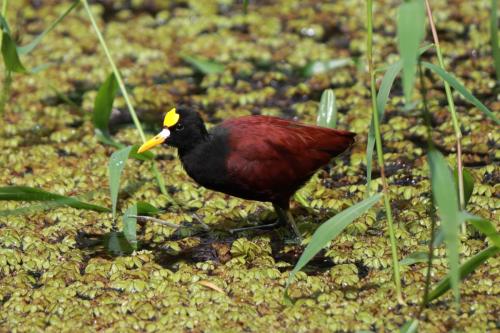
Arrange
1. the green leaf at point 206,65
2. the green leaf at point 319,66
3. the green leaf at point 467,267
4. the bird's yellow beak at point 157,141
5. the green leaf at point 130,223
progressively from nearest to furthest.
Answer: the green leaf at point 467,267 < the green leaf at point 130,223 < the bird's yellow beak at point 157,141 < the green leaf at point 319,66 < the green leaf at point 206,65

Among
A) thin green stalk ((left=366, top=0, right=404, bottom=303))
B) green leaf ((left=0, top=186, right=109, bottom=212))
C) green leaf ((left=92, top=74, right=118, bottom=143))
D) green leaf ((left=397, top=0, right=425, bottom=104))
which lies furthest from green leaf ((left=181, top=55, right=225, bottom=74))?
green leaf ((left=397, top=0, right=425, bottom=104))

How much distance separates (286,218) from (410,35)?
7.33 feet

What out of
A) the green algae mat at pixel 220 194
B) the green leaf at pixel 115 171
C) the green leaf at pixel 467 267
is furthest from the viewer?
the green leaf at pixel 115 171

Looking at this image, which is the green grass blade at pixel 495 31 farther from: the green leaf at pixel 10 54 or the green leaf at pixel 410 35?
the green leaf at pixel 10 54

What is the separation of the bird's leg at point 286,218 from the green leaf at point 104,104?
1.27 m

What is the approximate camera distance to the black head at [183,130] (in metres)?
5.15

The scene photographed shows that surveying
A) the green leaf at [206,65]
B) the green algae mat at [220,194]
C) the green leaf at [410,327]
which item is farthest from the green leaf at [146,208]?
the green leaf at [206,65]

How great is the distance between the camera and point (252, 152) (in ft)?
16.7

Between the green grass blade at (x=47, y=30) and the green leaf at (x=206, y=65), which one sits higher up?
the green grass blade at (x=47, y=30)

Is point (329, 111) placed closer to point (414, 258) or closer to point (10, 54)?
point (414, 258)

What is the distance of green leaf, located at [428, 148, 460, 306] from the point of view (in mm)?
3453

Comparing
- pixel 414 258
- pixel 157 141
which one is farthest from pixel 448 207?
pixel 157 141

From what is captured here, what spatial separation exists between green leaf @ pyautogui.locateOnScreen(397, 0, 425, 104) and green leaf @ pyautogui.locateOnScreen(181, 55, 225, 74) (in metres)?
3.91

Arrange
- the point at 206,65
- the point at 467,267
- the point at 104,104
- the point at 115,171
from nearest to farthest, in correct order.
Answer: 1. the point at 467,267
2. the point at 115,171
3. the point at 104,104
4. the point at 206,65
